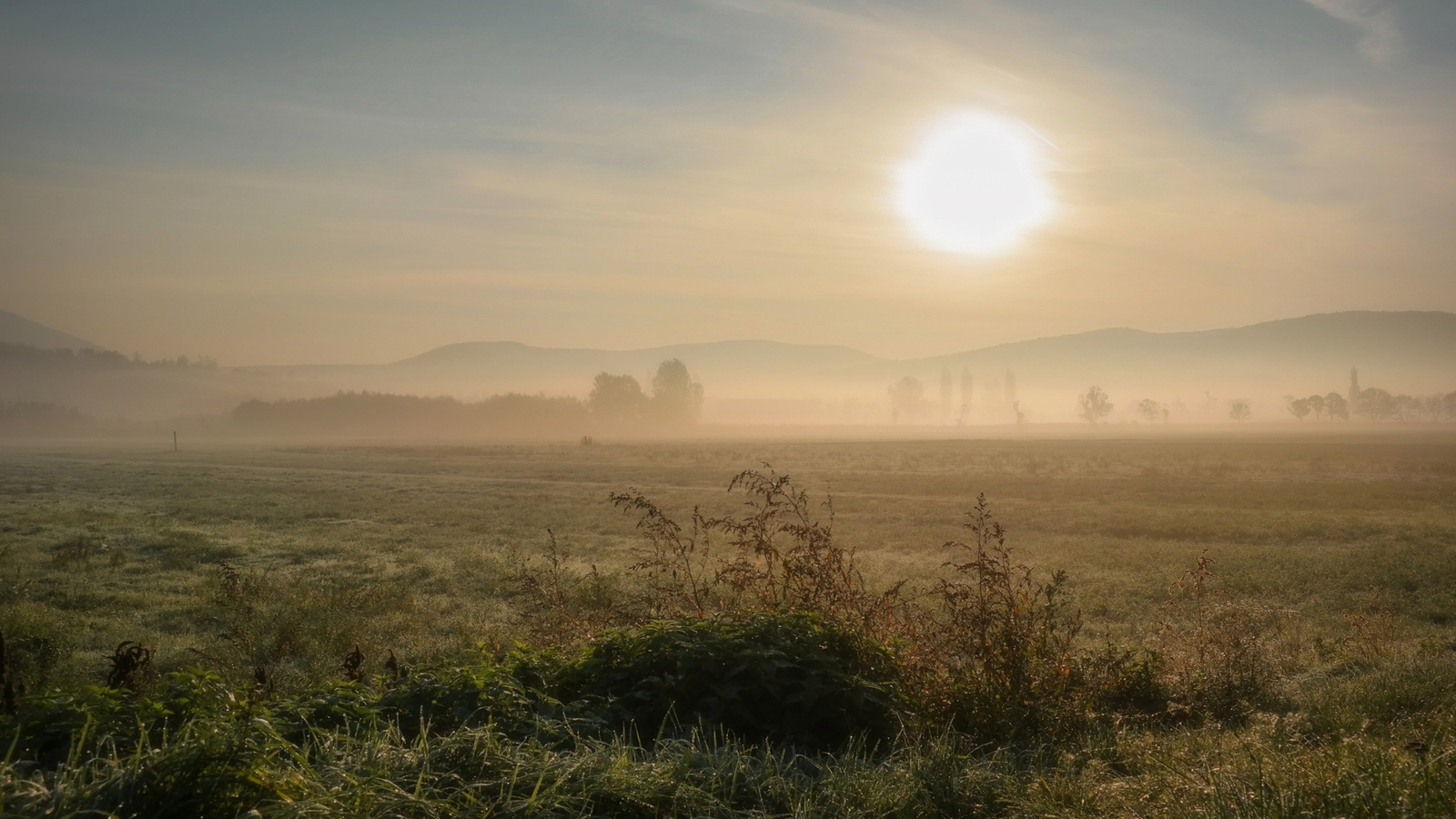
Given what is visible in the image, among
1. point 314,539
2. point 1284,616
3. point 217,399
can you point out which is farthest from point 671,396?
point 1284,616

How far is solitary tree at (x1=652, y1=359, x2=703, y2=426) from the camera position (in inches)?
5901

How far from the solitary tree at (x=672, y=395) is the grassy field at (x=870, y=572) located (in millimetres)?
103132

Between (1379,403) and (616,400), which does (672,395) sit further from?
(1379,403)

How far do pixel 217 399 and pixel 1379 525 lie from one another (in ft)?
690

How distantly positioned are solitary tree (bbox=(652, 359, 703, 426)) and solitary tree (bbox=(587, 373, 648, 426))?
2.71 m

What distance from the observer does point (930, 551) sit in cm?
2173

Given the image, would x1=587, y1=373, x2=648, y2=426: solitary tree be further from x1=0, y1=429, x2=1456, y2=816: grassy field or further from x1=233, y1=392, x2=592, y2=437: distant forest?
x1=0, y1=429, x2=1456, y2=816: grassy field

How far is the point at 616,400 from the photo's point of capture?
14638 cm

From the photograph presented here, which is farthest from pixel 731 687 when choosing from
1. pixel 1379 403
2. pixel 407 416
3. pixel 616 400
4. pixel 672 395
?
pixel 1379 403

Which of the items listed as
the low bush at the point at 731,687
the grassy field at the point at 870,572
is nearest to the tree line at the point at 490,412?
the grassy field at the point at 870,572

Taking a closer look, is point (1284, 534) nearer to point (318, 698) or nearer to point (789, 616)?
point (789, 616)

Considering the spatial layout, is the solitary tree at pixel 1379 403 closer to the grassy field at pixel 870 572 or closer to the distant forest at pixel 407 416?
the distant forest at pixel 407 416

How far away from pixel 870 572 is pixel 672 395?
133 meters

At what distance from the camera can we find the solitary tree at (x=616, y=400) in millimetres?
146375
